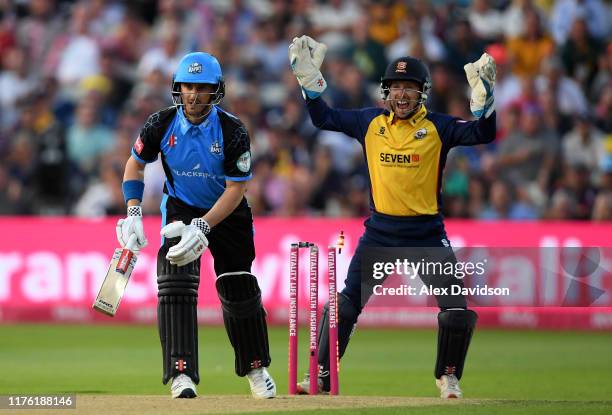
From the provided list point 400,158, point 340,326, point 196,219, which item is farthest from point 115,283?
point 400,158

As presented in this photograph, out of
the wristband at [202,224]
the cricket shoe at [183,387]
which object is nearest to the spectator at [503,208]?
the wristband at [202,224]

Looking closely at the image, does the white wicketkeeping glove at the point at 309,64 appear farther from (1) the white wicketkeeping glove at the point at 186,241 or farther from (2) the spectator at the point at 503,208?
(2) the spectator at the point at 503,208

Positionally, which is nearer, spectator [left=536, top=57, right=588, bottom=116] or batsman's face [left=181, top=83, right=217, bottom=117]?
batsman's face [left=181, top=83, right=217, bottom=117]

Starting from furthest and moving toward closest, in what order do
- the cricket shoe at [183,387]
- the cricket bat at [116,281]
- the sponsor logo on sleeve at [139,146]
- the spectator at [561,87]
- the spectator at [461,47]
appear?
the spectator at [461,47] < the spectator at [561,87] < the sponsor logo on sleeve at [139,146] < the cricket shoe at [183,387] < the cricket bat at [116,281]

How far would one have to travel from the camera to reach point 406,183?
9.34 metres

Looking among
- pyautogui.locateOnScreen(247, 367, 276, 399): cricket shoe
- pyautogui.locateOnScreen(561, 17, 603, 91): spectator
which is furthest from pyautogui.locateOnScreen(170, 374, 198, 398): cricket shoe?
pyautogui.locateOnScreen(561, 17, 603, 91): spectator

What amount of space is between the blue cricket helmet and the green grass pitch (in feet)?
7.62

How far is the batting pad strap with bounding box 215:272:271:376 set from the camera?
Result: 29.9ft

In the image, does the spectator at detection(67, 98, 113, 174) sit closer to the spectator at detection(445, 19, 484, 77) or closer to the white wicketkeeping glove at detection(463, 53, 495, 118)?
Answer: the spectator at detection(445, 19, 484, 77)

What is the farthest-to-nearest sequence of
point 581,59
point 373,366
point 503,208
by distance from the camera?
point 581,59, point 503,208, point 373,366

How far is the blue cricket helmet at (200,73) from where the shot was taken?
882cm

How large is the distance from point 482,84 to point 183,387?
2.83 metres

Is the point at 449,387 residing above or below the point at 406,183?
below

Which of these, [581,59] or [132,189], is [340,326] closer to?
[132,189]
